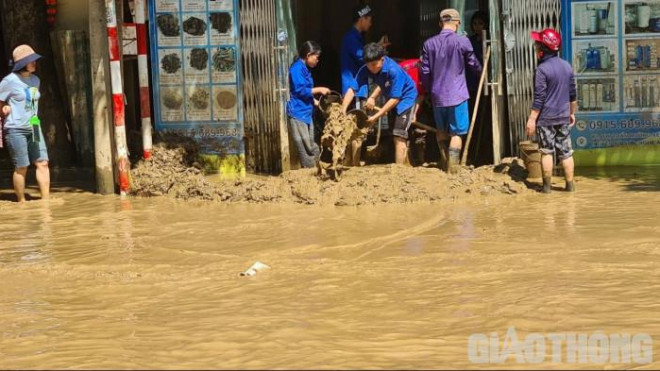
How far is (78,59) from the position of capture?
38.5 ft

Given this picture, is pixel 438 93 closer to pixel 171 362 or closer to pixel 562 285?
pixel 562 285

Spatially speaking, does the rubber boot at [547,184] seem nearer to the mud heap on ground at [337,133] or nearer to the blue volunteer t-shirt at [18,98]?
the mud heap on ground at [337,133]

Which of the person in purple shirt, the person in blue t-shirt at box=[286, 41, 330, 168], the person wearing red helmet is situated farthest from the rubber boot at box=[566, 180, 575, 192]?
the person in blue t-shirt at box=[286, 41, 330, 168]

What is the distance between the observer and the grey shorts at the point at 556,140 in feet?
32.3

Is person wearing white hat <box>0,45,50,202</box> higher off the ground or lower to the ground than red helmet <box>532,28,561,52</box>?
lower

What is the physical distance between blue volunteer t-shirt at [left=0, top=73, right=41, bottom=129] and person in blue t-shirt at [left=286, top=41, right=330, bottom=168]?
283cm

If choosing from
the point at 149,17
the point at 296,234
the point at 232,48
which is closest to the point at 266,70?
the point at 232,48

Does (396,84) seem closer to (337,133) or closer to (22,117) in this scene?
(337,133)

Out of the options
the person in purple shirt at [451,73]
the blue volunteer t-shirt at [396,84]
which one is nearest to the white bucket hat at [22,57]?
the blue volunteer t-shirt at [396,84]

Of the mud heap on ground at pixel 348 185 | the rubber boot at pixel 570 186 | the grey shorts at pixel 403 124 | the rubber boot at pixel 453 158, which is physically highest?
the grey shorts at pixel 403 124

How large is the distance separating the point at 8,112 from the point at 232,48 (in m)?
2.68

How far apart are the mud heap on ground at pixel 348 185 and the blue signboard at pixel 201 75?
2.62 ft

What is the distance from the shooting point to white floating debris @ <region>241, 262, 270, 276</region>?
6.82 meters

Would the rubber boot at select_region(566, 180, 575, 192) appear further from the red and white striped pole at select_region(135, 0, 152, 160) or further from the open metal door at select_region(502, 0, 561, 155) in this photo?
the red and white striped pole at select_region(135, 0, 152, 160)
